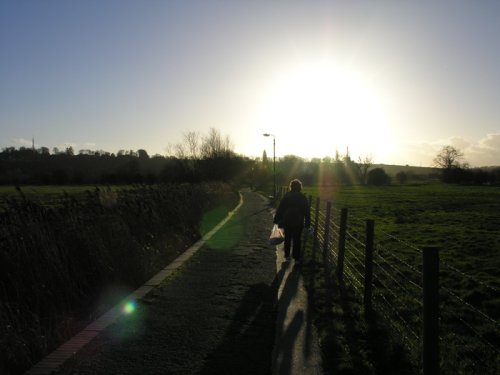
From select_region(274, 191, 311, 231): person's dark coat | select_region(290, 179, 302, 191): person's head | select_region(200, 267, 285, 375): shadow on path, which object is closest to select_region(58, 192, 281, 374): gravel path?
select_region(200, 267, 285, 375): shadow on path

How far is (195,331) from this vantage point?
16.9 ft

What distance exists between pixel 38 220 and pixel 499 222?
63.1ft

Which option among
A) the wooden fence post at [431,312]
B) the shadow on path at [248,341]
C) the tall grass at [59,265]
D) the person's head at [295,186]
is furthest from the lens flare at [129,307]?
the person's head at [295,186]

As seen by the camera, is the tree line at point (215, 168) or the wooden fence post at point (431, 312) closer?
the wooden fence post at point (431, 312)

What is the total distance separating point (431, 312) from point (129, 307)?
12.5 ft

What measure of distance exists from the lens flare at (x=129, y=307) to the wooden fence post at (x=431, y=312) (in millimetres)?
3582

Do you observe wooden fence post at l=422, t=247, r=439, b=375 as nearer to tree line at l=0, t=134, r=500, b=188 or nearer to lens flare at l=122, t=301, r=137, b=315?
lens flare at l=122, t=301, r=137, b=315

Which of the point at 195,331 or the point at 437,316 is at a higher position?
the point at 437,316

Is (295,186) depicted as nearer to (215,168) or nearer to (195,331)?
(195,331)

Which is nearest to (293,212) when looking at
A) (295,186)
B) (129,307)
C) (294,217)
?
(294,217)

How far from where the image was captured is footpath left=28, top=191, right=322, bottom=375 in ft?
13.8

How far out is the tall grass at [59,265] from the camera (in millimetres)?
4660

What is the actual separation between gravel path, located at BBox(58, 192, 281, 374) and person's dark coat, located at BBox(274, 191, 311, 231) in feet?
4.77

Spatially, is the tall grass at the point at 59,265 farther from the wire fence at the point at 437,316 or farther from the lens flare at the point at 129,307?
the wire fence at the point at 437,316
